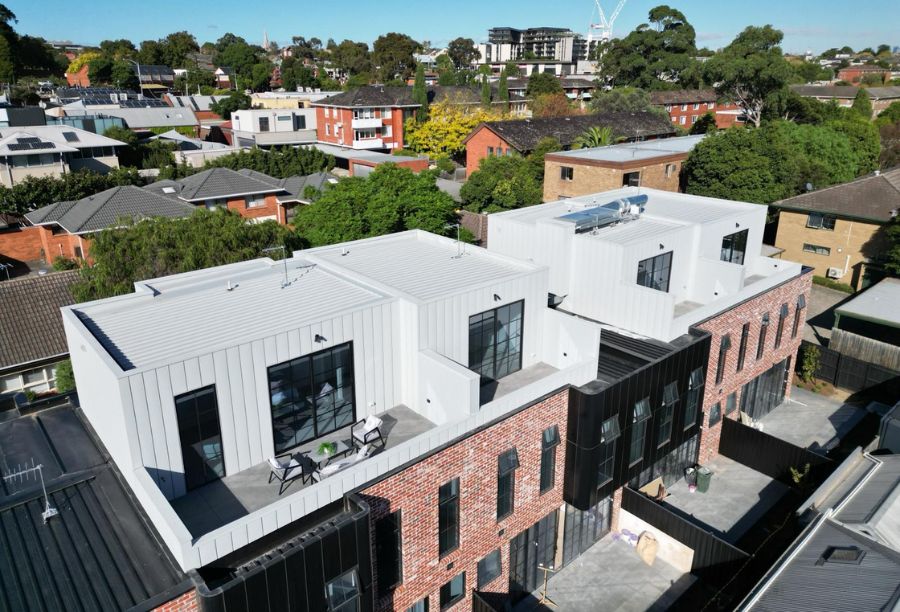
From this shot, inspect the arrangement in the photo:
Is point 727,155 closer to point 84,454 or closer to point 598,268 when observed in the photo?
point 598,268

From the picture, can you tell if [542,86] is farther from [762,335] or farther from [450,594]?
[450,594]

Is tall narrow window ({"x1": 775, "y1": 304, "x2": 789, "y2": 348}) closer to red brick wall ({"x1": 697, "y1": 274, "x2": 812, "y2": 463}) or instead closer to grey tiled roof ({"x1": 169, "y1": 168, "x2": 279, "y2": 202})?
red brick wall ({"x1": 697, "y1": 274, "x2": 812, "y2": 463})

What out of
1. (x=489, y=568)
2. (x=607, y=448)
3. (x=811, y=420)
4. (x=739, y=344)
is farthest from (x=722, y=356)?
(x=489, y=568)

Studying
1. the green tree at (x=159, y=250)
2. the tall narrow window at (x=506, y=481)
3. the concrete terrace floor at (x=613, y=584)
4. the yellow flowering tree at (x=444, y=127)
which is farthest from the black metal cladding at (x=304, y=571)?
the yellow flowering tree at (x=444, y=127)

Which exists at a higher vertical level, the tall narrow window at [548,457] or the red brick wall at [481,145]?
the red brick wall at [481,145]

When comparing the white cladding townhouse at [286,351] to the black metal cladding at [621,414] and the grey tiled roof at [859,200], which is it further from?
the grey tiled roof at [859,200]
